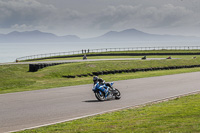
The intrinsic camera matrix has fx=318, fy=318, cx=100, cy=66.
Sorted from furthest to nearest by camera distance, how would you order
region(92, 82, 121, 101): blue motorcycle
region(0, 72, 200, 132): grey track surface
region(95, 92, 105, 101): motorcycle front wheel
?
region(95, 92, 105, 101): motorcycle front wheel
region(92, 82, 121, 101): blue motorcycle
region(0, 72, 200, 132): grey track surface

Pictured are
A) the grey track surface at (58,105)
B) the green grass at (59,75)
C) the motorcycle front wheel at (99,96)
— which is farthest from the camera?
the green grass at (59,75)

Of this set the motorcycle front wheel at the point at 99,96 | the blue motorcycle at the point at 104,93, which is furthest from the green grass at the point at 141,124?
the motorcycle front wheel at the point at 99,96

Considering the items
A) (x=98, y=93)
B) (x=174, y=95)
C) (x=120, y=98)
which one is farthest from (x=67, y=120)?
(x=174, y=95)

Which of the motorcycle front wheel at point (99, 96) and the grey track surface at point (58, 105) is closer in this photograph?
the grey track surface at point (58, 105)

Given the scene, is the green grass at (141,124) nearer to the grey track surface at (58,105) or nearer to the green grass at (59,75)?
the grey track surface at (58,105)

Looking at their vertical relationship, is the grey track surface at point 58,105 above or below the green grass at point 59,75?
below

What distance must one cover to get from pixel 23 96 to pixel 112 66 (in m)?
20.4

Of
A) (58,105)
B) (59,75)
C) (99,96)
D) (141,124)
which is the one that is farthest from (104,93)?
(59,75)

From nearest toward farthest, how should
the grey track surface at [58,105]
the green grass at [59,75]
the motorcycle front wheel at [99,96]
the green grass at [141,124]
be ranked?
the green grass at [141,124], the grey track surface at [58,105], the motorcycle front wheel at [99,96], the green grass at [59,75]

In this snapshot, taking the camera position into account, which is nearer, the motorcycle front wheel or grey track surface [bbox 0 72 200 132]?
grey track surface [bbox 0 72 200 132]

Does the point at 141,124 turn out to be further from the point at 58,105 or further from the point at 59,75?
the point at 59,75

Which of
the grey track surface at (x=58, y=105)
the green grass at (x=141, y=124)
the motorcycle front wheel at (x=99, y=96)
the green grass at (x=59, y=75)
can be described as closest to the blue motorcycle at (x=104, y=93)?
the motorcycle front wheel at (x=99, y=96)

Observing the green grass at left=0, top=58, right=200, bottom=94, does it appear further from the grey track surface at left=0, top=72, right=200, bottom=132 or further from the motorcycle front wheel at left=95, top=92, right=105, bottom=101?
the motorcycle front wheel at left=95, top=92, right=105, bottom=101

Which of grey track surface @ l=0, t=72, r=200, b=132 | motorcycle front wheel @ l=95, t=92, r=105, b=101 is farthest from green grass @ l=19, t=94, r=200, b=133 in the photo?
motorcycle front wheel @ l=95, t=92, r=105, b=101
